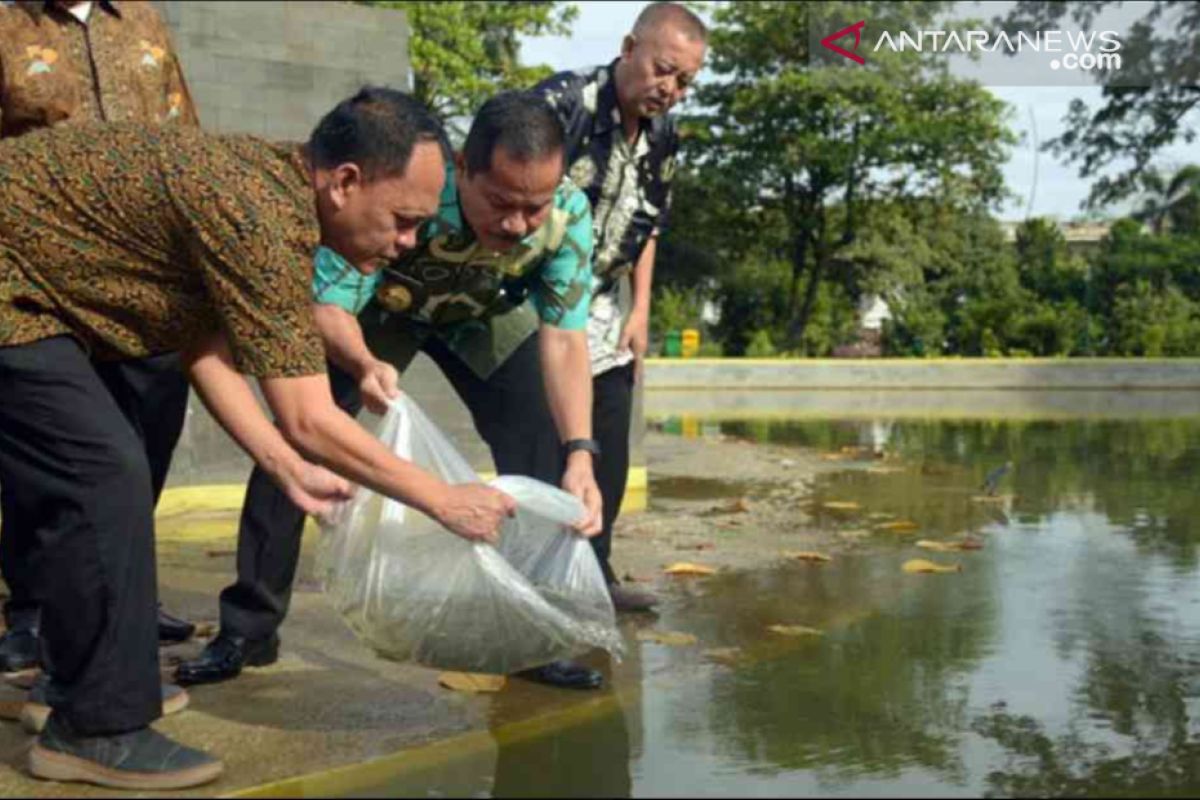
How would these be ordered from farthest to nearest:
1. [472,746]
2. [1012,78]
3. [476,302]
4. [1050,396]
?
[1050,396], [1012,78], [476,302], [472,746]

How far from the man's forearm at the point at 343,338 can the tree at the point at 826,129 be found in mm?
33338

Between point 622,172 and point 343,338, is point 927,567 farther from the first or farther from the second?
point 343,338

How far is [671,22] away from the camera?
5012 millimetres

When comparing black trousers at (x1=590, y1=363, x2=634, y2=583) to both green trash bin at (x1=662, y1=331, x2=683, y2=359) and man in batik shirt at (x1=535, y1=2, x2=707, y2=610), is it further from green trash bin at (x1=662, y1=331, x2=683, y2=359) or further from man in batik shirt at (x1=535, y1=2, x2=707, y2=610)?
green trash bin at (x1=662, y1=331, x2=683, y2=359)

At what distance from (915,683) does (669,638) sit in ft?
2.60

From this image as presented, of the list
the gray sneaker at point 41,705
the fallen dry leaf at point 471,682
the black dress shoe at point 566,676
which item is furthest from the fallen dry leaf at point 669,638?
the gray sneaker at point 41,705

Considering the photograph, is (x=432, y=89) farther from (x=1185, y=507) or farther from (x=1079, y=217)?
(x=1185, y=507)

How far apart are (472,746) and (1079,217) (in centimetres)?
3929

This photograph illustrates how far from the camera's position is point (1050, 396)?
18656 mm

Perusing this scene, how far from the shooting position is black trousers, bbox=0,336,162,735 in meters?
3.42

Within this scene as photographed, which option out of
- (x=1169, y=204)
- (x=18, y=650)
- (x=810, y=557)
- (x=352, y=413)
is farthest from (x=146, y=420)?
(x=1169, y=204)

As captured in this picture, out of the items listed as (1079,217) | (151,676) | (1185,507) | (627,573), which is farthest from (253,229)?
(1079,217)

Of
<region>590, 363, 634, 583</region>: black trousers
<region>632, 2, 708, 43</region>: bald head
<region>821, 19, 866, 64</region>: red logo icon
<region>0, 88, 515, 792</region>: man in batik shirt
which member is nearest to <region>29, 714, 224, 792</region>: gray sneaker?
<region>0, 88, 515, 792</region>: man in batik shirt

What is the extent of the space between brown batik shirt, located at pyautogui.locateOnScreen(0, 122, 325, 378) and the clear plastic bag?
47cm
